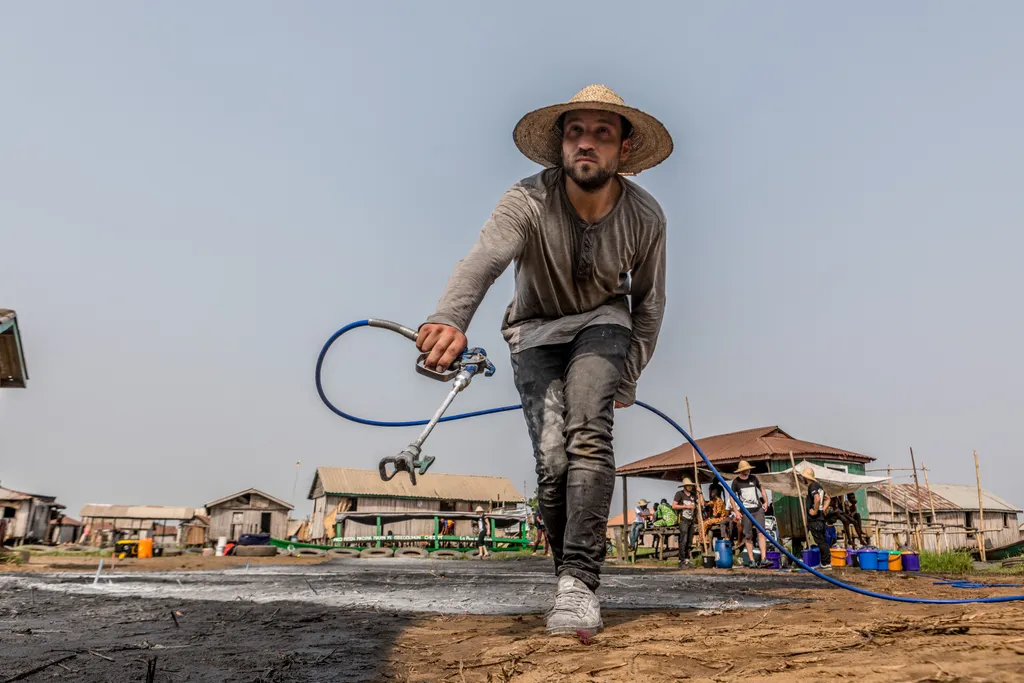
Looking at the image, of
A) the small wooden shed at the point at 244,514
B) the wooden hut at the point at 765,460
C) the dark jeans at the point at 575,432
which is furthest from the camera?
the small wooden shed at the point at 244,514

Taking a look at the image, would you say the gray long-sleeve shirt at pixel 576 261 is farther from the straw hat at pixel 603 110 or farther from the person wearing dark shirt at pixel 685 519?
the person wearing dark shirt at pixel 685 519

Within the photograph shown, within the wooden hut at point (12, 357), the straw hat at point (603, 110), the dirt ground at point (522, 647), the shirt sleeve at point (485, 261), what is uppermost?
the wooden hut at point (12, 357)

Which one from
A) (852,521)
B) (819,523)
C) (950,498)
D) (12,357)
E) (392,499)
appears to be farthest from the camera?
(392,499)

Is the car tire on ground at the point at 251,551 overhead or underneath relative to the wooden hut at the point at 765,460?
underneath

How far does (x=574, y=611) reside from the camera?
2562 millimetres

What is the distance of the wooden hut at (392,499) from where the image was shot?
41.3m

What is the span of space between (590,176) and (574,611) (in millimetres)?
1863

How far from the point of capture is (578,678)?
1.70 metres

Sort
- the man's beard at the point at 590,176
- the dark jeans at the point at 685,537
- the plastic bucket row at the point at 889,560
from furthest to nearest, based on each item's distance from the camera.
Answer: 1. the dark jeans at the point at 685,537
2. the plastic bucket row at the point at 889,560
3. the man's beard at the point at 590,176

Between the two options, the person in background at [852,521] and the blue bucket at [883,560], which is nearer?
the blue bucket at [883,560]

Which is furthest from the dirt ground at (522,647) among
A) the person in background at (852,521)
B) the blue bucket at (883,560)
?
the person in background at (852,521)

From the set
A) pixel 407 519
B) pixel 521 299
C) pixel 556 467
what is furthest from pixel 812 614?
pixel 407 519

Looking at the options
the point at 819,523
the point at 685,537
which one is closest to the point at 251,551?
the point at 685,537

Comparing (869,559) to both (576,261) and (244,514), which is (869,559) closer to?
(576,261)
